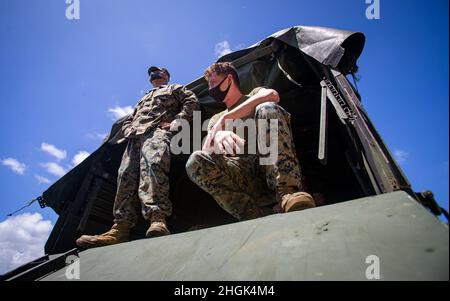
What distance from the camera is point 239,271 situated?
0.89 metres

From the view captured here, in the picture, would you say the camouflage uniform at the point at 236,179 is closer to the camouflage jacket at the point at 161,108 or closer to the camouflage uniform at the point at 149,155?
the camouflage uniform at the point at 149,155

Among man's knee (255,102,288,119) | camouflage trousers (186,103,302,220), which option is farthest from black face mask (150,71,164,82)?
man's knee (255,102,288,119)

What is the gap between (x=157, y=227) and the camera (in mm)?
1894

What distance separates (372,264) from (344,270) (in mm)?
77

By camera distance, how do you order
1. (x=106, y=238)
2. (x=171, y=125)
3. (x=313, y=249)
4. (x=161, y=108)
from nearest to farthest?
(x=313, y=249), (x=106, y=238), (x=171, y=125), (x=161, y=108)

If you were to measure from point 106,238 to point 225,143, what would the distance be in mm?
1331

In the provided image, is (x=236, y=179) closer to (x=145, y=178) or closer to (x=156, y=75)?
Answer: (x=145, y=178)

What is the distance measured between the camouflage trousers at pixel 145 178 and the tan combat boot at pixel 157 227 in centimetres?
4

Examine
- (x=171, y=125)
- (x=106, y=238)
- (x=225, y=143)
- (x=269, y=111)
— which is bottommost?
(x=106, y=238)

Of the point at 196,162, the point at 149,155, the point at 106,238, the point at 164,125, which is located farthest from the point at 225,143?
the point at 106,238

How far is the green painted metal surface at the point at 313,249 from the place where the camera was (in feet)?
2.31

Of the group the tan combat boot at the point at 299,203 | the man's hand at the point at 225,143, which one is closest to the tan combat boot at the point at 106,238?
the man's hand at the point at 225,143
